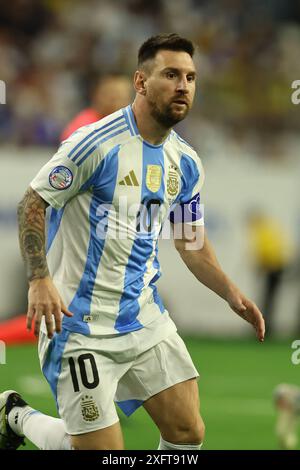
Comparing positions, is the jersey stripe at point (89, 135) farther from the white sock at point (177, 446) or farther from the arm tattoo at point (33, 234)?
the white sock at point (177, 446)

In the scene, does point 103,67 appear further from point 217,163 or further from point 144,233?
point 144,233

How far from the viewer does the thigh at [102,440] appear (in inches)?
191

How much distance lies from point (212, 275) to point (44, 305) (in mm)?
1236

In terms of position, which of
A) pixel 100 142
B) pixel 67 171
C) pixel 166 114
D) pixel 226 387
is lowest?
pixel 226 387

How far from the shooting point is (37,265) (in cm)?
468

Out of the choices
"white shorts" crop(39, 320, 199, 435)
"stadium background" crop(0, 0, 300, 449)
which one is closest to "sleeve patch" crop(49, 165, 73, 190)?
"white shorts" crop(39, 320, 199, 435)

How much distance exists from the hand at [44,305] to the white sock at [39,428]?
2.57ft

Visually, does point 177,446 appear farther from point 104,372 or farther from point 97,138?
point 97,138

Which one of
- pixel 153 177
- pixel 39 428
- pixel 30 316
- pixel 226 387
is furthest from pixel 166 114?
pixel 226 387

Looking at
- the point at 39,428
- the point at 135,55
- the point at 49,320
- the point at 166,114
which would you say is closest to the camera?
the point at 49,320

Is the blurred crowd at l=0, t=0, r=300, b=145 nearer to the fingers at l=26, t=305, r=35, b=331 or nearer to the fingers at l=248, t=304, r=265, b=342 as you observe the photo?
the fingers at l=248, t=304, r=265, b=342

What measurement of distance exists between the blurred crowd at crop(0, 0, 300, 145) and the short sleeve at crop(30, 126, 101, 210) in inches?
383

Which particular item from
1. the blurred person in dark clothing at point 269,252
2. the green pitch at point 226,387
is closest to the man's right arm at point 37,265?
the green pitch at point 226,387

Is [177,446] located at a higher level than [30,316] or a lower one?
lower
